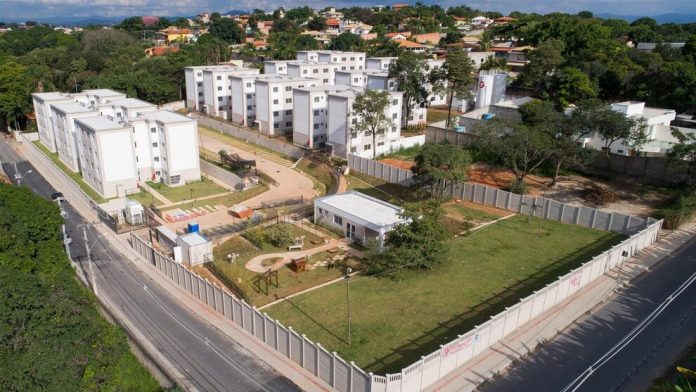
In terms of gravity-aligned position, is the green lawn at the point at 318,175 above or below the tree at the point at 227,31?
below

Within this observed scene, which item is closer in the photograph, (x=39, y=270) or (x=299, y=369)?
(x=299, y=369)

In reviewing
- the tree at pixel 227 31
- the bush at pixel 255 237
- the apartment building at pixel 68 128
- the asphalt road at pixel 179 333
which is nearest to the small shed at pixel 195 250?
the asphalt road at pixel 179 333

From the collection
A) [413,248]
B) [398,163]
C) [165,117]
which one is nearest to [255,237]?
[413,248]

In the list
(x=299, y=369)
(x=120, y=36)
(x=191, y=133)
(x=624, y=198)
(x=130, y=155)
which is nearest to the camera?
(x=299, y=369)

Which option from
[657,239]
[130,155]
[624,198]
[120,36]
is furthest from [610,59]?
[120,36]

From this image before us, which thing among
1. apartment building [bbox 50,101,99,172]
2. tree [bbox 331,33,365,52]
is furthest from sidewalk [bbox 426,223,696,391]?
tree [bbox 331,33,365,52]

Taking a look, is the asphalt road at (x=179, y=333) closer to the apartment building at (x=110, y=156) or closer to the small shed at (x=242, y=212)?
the small shed at (x=242, y=212)

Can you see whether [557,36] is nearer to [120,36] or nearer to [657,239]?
[657,239]
